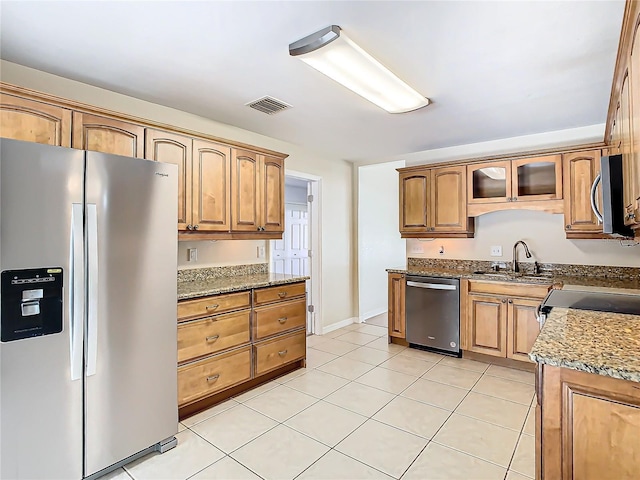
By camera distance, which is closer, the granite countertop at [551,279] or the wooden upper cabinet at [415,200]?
the granite countertop at [551,279]

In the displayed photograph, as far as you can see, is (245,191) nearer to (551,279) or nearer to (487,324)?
(487,324)

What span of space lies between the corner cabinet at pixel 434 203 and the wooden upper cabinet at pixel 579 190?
3.08 feet

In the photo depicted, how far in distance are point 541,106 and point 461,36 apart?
1504 mm

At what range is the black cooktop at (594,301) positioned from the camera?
88.2 inches

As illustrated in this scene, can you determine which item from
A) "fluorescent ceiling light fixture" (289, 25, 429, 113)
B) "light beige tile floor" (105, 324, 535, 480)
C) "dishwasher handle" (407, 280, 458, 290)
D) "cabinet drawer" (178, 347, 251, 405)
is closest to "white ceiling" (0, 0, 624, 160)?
"fluorescent ceiling light fixture" (289, 25, 429, 113)

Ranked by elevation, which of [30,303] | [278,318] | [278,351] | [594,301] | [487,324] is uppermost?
[30,303]

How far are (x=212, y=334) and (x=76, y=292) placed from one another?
1.06 metres

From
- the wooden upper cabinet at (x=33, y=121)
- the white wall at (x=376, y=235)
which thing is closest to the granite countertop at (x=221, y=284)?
the wooden upper cabinet at (x=33, y=121)

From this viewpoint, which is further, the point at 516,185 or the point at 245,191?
the point at 516,185

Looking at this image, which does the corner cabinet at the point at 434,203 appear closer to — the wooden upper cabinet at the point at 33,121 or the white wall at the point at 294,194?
the white wall at the point at 294,194

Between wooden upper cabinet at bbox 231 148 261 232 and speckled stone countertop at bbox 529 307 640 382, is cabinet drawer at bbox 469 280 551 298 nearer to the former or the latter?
speckled stone countertop at bbox 529 307 640 382

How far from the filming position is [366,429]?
7.96ft

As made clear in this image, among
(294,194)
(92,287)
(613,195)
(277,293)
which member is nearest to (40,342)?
(92,287)

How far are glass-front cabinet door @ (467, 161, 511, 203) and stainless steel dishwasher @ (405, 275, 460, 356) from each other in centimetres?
97
